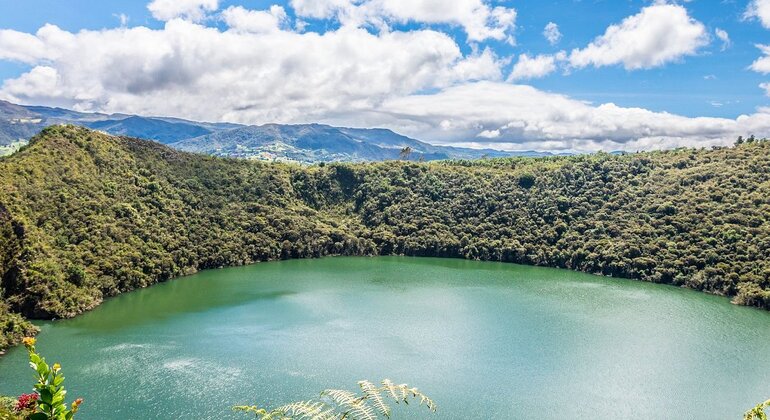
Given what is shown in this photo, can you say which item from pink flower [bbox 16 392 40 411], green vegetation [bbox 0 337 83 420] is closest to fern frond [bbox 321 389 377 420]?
green vegetation [bbox 0 337 83 420]

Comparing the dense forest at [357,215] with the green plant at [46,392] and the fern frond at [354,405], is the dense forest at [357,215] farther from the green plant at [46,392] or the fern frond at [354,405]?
the green plant at [46,392]

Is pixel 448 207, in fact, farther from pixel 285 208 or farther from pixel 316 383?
pixel 316 383

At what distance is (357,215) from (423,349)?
2403 inches

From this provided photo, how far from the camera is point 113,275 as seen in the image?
6569 centimetres

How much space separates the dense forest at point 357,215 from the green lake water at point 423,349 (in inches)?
205

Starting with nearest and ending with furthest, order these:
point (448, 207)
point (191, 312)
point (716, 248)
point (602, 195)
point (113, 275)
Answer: point (191, 312)
point (113, 275)
point (716, 248)
point (602, 195)
point (448, 207)

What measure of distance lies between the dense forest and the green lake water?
5.22 meters

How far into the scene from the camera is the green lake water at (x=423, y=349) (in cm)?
3953

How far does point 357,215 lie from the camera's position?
359 ft

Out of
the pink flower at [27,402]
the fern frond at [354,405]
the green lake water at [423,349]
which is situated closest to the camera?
the pink flower at [27,402]

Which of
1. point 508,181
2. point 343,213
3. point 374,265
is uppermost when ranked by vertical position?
point 508,181

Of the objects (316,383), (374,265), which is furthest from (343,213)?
(316,383)

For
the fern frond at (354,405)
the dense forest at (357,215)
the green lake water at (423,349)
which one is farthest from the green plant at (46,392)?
the dense forest at (357,215)

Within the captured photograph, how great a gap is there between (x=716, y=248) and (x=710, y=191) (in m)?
14.7
